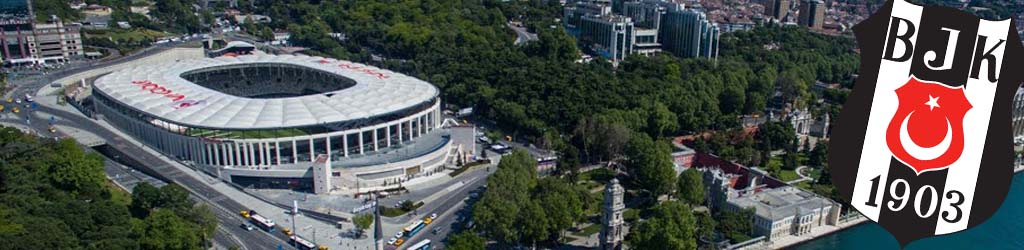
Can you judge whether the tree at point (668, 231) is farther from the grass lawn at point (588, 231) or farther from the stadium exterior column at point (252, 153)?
the stadium exterior column at point (252, 153)

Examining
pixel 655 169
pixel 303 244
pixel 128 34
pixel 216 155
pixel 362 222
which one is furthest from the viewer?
pixel 128 34

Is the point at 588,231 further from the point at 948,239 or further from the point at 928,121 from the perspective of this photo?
the point at 928,121

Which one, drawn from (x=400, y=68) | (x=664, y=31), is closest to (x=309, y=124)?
(x=400, y=68)

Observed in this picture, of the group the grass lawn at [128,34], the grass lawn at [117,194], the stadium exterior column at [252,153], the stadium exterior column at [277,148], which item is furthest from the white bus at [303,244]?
the grass lawn at [128,34]

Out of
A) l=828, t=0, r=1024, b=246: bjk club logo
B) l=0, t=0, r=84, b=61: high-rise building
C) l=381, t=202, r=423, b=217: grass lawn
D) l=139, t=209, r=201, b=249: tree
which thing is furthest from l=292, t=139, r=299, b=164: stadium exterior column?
l=0, t=0, r=84, b=61: high-rise building

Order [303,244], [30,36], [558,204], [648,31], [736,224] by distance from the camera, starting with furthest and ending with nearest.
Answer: [648,31]
[30,36]
[736,224]
[558,204]
[303,244]

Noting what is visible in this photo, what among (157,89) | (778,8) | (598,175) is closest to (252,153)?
(157,89)
